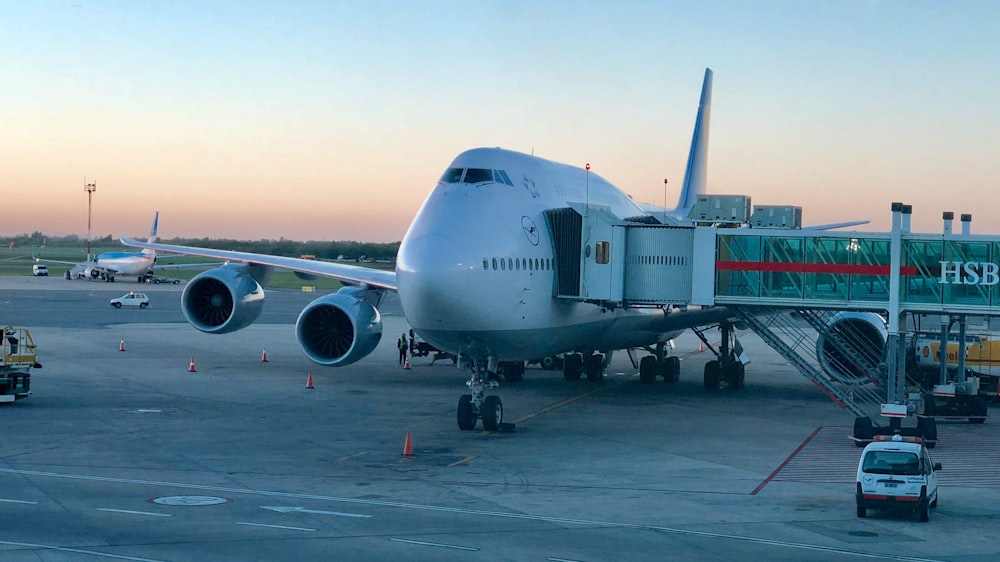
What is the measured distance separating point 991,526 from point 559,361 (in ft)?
84.9

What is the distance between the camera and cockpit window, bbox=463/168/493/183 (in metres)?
26.4

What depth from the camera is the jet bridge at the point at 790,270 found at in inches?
1045

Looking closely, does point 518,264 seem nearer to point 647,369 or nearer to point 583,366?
point 583,366

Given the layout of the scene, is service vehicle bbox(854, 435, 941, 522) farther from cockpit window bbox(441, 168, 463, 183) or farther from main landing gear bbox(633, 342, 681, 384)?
main landing gear bbox(633, 342, 681, 384)

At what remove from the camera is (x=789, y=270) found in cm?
2753

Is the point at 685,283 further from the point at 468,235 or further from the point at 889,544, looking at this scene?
the point at 889,544

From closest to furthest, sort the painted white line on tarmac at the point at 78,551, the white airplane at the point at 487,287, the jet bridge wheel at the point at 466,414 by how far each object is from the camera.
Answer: the painted white line on tarmac at the point at 78,551 → the white airplane at the point at 487,287 → the jet bridge wheel at the point at 466,414

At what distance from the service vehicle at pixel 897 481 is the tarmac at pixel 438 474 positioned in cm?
33

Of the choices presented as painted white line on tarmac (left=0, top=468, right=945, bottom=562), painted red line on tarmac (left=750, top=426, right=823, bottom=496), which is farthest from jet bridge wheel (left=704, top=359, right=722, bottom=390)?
painted white line on tarmac (left=0, top=468, right=945, bottom=562)

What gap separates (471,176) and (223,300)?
13.9 metres

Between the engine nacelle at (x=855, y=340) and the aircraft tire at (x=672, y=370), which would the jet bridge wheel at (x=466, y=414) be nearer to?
the engine nacelle at (x=855, y=340)

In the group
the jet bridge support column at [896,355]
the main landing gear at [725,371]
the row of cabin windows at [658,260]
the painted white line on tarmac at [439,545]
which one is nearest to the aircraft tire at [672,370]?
the main landing gear at [725,371]

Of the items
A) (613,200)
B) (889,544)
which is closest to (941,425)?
(613,200)

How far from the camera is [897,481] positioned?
1775 cm
